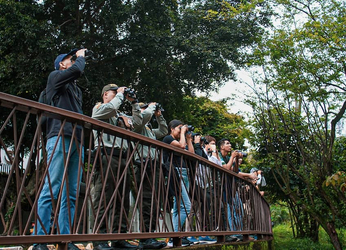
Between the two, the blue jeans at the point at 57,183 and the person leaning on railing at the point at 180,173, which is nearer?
the blue jeans at the point at 57,183

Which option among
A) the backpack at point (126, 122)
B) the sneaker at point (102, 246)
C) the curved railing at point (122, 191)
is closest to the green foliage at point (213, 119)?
the curved railing at point (122, 191)

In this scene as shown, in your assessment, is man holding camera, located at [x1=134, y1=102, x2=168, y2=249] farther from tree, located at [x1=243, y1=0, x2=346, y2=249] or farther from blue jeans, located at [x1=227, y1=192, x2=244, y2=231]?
tree, located at [x1=243, y1=0, x2=346, y2=249]

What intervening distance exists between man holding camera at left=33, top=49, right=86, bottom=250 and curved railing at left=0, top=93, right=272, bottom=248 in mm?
47

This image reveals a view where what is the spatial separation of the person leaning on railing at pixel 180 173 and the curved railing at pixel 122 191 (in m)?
0.05

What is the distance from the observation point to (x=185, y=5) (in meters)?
16.0

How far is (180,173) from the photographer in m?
4.77

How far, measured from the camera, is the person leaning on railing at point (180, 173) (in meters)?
4.86

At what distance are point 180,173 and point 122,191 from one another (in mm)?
887

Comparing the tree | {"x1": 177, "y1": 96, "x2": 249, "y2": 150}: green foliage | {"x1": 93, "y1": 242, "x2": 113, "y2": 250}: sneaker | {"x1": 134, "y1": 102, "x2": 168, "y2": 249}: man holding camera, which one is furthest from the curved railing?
{"x1": 177, "y1": 96, "x2": 249, "y2": 150}: green foliage

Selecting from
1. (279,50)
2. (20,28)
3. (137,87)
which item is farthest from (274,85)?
(20,28)

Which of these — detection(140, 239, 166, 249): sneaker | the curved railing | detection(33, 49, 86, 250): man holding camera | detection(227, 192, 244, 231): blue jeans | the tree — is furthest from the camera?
the tree

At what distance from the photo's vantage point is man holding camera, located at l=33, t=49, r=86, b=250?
136 inches

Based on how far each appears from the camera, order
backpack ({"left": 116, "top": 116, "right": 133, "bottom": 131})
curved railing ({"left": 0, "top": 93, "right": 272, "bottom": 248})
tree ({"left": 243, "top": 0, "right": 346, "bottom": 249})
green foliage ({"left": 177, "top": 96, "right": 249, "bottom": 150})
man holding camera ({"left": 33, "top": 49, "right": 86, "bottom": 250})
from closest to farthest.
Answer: curved railing ({"left": 0, "top": 93, "right": 272, "bottom": 248}) < man holding camera ({"left": 33, "top": 49, "right": 86, "bottom": 250}) < backpack ({"left": 116, "top": 116, "right": 133, "bottom": 131}) < tree ({"left": 243, "top": 0, "right": 346, "bottom": 249}) < green foliage ({"left": 177, "top": 96, "right": 249, "bottom": 150})

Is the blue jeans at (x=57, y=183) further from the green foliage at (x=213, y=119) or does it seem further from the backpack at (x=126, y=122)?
the green foliage at (x=213, y=119)
